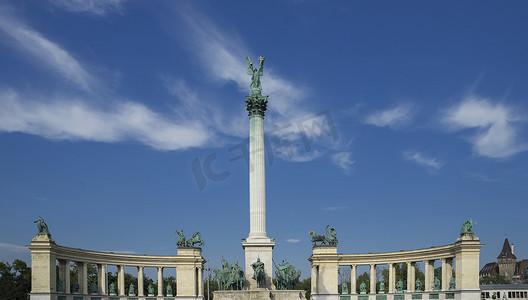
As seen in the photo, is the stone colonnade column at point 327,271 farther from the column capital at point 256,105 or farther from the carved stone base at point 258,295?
the column capital at point 256,105

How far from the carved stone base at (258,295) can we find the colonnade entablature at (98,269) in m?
27.5

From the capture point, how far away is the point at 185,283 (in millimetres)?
88688

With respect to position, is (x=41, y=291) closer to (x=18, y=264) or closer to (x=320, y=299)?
(x=18, y=264)

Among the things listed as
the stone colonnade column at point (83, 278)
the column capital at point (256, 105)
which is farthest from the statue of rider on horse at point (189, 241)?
the column capital at point (256, 105)

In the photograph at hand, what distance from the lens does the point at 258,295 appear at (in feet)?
186

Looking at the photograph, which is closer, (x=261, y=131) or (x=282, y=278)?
(x=282, y=278)

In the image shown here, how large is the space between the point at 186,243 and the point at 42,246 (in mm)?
27974

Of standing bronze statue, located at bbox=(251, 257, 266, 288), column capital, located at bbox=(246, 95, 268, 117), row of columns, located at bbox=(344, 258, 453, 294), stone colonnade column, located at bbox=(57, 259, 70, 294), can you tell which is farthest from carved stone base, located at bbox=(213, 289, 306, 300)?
row of columns, located at bbox=(344, 258, 453, 294)

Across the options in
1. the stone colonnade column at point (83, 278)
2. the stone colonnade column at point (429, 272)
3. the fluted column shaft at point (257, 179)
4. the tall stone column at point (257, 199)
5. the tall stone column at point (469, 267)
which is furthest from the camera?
the stone colonnade column at point (429, 272)

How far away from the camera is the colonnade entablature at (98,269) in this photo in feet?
225

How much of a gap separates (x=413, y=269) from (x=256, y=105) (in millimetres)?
43036

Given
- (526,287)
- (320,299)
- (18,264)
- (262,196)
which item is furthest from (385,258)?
(18,264)

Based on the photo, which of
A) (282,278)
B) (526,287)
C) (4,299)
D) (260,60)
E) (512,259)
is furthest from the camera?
(512,259)

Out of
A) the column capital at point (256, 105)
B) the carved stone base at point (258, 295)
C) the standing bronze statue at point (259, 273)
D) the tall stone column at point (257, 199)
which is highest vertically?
the column capital at point (256, 105)
